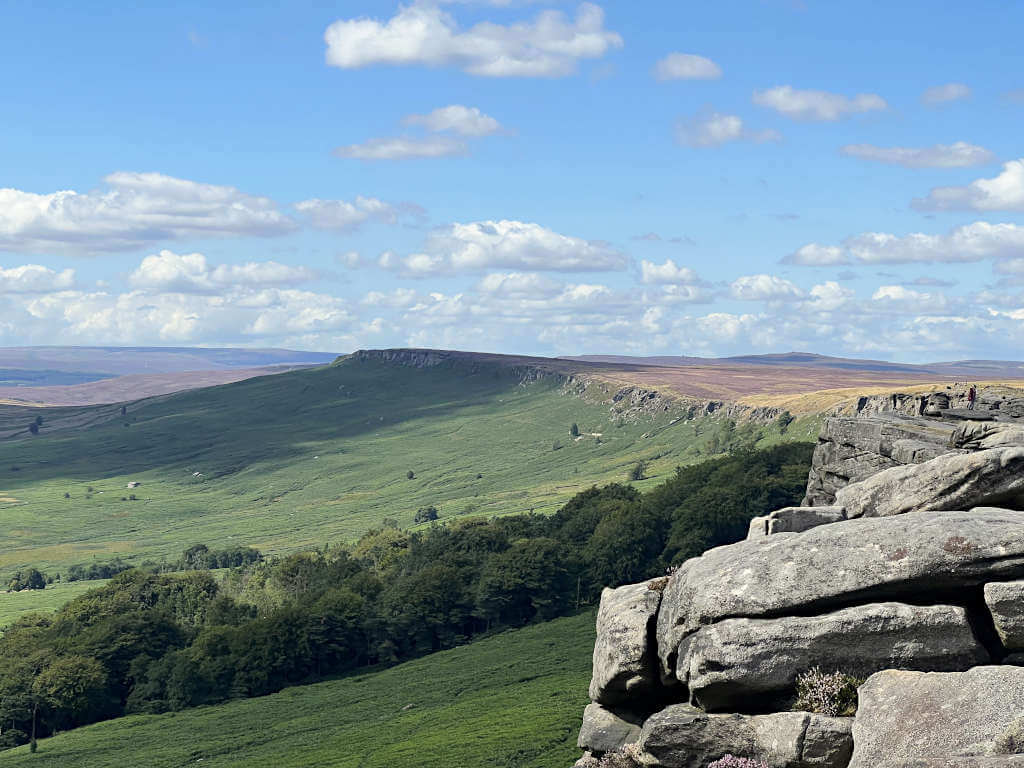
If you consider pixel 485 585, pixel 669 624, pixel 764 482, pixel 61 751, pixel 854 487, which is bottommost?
pixel 61 751

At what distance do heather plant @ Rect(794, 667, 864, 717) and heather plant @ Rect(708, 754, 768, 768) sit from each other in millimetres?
1903

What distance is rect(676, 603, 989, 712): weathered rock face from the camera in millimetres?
28203

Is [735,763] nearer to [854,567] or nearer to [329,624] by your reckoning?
[854,567]

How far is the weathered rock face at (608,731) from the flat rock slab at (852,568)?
2420 millimetres

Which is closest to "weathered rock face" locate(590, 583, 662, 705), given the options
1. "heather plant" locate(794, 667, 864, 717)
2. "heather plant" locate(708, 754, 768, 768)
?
"heather plant" locate(708, 754, 768, 768)

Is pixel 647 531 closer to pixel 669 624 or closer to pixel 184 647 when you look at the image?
pixel 184 647

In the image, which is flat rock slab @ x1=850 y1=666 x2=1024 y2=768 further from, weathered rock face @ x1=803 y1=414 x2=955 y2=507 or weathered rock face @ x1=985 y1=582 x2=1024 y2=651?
weathered rock face @ x1=803 y1=414 x2=955 y2=507

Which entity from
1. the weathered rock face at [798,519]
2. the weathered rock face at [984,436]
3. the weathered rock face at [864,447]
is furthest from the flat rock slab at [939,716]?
the weathered rock face at [864,447]

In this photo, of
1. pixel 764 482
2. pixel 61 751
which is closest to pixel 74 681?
pixel 61 751

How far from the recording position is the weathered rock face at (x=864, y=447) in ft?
198

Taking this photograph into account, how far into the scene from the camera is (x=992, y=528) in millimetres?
28844

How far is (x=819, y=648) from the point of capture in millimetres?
29078

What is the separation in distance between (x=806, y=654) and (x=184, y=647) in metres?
173

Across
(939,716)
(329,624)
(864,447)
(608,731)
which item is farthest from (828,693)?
(329,624)
